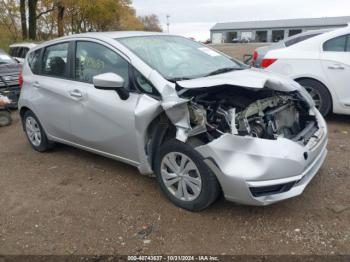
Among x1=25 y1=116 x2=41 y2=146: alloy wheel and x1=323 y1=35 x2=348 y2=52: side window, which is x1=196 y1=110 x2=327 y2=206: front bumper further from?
x1=323 y1=35 x2=348 y2=52: side window

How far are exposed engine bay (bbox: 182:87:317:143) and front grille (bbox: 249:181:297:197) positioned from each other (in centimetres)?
42

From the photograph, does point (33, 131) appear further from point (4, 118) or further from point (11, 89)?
point (11, 89)

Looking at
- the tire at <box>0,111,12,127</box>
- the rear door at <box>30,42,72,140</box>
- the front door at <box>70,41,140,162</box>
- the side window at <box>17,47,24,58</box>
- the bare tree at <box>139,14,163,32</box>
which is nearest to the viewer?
the front door at <box>70,41,140,162</box>

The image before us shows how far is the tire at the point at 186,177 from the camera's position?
306cm

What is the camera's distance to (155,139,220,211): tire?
10.0 feet

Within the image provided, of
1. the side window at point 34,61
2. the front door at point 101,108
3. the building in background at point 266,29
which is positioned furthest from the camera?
the building in background at point 266,29

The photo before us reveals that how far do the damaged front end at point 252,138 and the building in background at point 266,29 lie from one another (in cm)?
6048

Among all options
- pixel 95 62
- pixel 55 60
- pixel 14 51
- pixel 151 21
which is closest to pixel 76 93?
pixel 95 62

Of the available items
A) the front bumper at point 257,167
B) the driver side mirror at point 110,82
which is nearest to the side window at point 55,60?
the driver side mirror at point 110,82

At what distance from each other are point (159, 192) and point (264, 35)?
68072 millimetres

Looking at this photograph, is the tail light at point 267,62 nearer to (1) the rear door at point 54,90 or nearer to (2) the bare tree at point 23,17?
(1) the rear door at point 54,90

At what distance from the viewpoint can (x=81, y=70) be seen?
416cm

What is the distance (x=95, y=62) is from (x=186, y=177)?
5.70 ft

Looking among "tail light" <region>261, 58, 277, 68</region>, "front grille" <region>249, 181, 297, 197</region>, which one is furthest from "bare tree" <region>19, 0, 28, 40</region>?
"front grille" <region>249, 181, 297, 197</region>
